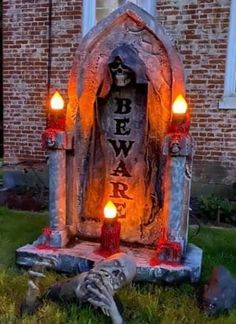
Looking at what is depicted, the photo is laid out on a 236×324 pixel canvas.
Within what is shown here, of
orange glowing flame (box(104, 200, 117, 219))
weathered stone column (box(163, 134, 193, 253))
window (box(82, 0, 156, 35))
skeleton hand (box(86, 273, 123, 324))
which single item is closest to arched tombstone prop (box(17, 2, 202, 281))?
weathered stone column (box(163, 134, 193, 253))

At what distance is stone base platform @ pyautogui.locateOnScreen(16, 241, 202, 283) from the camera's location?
3.38 metres

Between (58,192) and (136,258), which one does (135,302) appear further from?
(58,192)

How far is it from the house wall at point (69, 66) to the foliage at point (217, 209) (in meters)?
0.73

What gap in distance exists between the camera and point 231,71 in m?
6.65

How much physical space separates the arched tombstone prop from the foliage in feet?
7.04

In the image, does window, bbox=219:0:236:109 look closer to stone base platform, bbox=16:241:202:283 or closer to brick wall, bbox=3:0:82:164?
brick wall, bbox=3:0:82:164

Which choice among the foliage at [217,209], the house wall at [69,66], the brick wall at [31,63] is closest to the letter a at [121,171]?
the foliage at [217,209]

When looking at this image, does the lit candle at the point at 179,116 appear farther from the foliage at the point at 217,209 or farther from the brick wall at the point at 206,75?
the brick wall at the point at 206,75

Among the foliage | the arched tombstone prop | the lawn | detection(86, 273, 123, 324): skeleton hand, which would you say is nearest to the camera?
detection(86, 273, 123, 324): skeleton hand

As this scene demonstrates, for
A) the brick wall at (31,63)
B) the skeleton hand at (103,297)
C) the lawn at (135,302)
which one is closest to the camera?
the skeleton hand at (103,297)

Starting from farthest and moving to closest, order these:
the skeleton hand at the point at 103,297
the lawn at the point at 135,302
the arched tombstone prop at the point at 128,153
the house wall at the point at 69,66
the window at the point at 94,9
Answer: the window at the point at 94,9 < the house wall at the point at 69,66 < the arched tombstone prop at the point at 128,153 < the lawn at the point at 135,302 < the skeleton hand at the point at 103,297

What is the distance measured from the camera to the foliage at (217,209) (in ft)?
19.4

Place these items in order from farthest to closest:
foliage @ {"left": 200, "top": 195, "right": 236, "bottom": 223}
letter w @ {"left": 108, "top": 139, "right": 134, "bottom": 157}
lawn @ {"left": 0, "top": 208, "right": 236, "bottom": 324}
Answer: foliage @ {"left": 200, "top": 195, "right": 236, "bottom": 223} < letter w @ {"left": 108, "top": 139, "right": 134, "bottom": 157} < lawn @ {"left": 0, "top": 208, "right": 236, "bottom": 324}

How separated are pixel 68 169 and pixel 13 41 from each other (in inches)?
177
